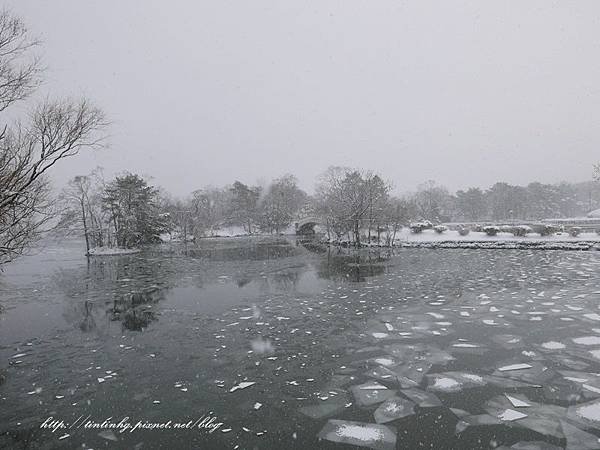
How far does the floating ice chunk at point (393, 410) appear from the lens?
16.6 feet

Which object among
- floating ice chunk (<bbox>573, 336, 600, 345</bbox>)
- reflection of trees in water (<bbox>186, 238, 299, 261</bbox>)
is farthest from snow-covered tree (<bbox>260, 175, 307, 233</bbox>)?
floating ice chunk (<bbox>573, 336, 600, 345</bbox>)

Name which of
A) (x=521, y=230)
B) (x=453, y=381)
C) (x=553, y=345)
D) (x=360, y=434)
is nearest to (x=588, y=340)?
(x=553, y=345)

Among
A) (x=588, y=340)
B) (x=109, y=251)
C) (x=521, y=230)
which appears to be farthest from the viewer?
(x=109, y=251)

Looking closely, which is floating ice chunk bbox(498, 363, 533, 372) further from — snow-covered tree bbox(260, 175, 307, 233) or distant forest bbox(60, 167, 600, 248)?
snow-covered tree bbox(260, 175, 307, 233)

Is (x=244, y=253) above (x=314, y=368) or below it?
above

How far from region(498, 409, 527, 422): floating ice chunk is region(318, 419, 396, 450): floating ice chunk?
5.21 ft

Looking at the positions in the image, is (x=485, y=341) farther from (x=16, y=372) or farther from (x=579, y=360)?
(x=16, y=372)

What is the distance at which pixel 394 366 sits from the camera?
679cm

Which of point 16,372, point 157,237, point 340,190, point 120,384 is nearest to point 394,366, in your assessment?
point 120,384

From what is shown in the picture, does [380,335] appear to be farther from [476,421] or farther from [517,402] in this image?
[476,421]

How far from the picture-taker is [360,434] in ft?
15.3

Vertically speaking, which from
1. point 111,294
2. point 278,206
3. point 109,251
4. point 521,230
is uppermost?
point 278,206

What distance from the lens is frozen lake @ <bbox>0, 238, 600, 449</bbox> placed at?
475 cm

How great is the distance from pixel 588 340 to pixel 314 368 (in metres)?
6.07
